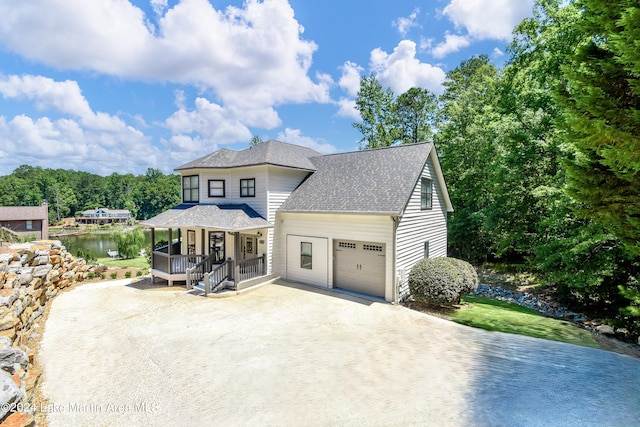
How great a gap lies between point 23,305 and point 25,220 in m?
42.1

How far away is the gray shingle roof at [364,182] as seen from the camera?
1161 centimetres

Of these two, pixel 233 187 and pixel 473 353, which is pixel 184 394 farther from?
pixel 233 187

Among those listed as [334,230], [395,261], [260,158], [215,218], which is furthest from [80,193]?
[395,261]

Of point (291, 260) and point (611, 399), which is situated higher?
point (291, 260)

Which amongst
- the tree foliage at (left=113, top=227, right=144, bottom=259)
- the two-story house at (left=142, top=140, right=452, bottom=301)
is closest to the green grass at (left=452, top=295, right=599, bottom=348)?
the two-story house at (left=142, top=140, right=452, bottom=301)

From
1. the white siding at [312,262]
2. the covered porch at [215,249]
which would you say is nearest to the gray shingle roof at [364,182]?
the white siding at [312,262]

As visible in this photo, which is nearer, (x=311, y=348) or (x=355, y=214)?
(x=311, y=348)

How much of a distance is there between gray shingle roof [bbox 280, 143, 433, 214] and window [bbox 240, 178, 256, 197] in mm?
1658

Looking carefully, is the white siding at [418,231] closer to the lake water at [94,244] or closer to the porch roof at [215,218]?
the porch roof at [215,218]

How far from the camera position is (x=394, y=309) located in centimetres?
1052

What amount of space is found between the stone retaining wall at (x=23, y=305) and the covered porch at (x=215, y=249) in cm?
344

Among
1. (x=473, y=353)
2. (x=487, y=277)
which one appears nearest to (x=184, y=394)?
(x=473, y=353)

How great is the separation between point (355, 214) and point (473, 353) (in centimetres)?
593

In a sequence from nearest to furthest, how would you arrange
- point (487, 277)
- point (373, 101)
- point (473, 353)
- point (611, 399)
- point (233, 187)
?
point (611, 399) → point (473, 353) → point (233, 187) → point (487, 277) → point (373, 101)
